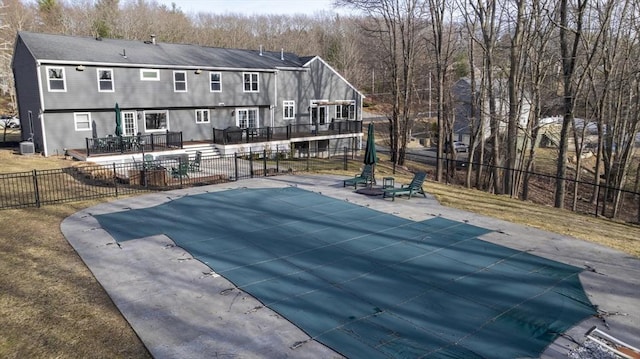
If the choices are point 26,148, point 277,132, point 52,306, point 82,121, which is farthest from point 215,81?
point 52,306

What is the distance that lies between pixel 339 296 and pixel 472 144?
22860mm

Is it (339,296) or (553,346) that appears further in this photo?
(339,296)

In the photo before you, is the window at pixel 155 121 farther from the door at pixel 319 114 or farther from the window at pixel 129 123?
the door at pixel 319 114

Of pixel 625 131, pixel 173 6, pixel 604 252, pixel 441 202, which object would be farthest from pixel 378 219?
pixel 173 6

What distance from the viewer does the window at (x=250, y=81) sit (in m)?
32.2

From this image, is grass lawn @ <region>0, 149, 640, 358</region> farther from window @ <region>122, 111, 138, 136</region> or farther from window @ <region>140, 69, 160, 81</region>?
window @ <region>140, 69, 160, 81</region>

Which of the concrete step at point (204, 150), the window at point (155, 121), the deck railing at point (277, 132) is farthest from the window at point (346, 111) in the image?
the window at point (155, 121)

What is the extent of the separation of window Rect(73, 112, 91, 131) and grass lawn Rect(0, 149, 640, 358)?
1273cm

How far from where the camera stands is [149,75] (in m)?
28.0

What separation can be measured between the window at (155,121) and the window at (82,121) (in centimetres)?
335

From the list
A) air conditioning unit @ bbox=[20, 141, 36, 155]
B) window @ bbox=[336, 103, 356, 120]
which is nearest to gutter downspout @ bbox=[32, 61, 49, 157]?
air conditioning unit @ bbox=[20, 141, 36, 155]

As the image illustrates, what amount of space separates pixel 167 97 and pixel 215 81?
3.68 meters

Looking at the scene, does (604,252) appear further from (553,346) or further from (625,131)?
(625,131)

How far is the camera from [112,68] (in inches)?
1039
